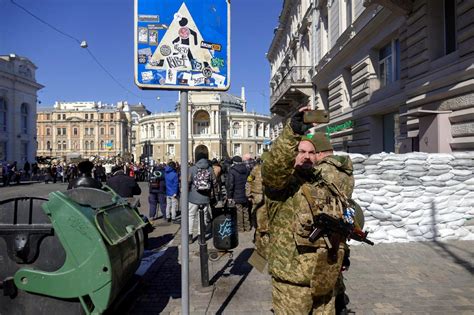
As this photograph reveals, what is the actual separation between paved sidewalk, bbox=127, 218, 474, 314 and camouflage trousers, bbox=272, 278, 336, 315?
5.26ft

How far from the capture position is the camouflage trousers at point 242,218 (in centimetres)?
916

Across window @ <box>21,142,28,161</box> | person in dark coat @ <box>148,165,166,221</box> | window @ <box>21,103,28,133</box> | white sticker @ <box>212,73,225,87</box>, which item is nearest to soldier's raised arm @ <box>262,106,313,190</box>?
white sticker @ <box>212,73,225,87</box>

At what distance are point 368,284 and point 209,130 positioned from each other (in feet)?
316

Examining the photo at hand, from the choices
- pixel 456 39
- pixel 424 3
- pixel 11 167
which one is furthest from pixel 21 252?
pixel 11 167

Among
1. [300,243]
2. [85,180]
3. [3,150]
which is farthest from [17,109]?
[300,243]

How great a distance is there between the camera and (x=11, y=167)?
27328mm

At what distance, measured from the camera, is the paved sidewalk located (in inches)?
163

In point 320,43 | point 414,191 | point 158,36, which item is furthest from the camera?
point 320,43

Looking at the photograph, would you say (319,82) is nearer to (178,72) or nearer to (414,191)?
(414,191)

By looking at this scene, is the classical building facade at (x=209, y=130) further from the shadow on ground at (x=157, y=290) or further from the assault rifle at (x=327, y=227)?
the assault rifle at (x=327, y=227)

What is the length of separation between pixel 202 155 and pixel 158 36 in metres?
5.56

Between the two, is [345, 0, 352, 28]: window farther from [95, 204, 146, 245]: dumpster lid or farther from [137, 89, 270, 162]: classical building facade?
[137, 89, 270, 162]: classical building facade

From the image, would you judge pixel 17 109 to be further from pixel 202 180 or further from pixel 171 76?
pixel 171 76

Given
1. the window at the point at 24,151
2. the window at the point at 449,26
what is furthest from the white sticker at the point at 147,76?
the window at the point at 24,151
